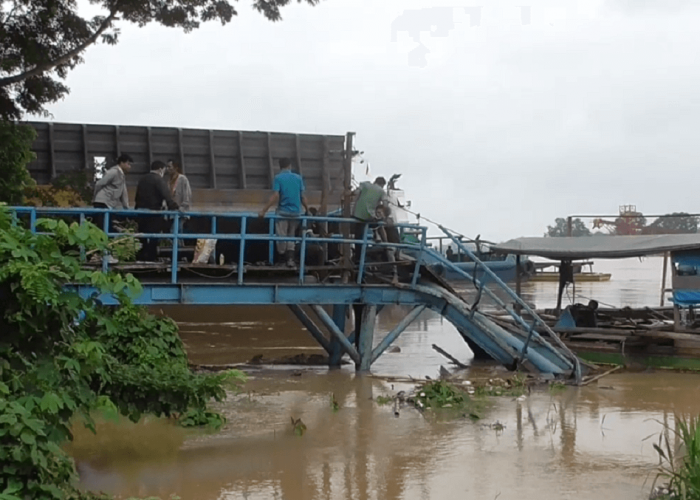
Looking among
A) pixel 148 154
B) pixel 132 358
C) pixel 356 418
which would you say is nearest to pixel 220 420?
pixel 132 358

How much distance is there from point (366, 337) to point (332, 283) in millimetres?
1117

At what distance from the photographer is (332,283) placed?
11.6 metres

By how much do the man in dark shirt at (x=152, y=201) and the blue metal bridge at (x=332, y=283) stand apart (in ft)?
0.58

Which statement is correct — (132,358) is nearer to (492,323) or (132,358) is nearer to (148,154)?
(492,323)

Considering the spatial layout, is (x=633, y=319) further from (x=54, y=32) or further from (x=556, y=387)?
(x=54, y=32)

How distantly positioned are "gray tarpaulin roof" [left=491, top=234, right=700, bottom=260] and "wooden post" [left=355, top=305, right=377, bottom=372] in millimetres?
3753

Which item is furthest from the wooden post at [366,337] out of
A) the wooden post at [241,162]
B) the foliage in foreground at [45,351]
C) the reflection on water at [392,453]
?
the wooden post at [241,162]

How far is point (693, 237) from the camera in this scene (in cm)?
1366

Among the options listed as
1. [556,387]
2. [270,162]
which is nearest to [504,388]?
[556,387]

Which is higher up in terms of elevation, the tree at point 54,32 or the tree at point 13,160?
the tree at point 54,32

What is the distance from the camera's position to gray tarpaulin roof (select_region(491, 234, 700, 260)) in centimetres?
1349

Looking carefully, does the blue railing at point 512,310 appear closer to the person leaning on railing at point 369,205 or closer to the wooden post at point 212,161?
the person leaning on railing at point 369,205

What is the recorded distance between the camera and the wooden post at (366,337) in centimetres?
1208

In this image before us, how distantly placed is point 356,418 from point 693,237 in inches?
284
